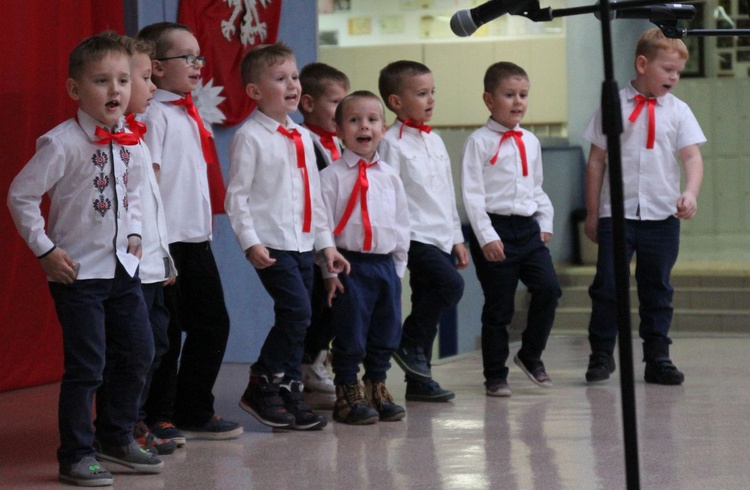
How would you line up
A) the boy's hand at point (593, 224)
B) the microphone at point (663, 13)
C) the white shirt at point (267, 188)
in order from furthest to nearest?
1. the boy's hand at point (593, 224)
2. the white shirt at point (267, 188)
3. the microphone at point (663, 13)

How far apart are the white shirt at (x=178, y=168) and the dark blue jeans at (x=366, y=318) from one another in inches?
23.5

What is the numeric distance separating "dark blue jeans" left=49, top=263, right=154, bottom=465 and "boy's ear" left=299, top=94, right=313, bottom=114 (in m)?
1.39

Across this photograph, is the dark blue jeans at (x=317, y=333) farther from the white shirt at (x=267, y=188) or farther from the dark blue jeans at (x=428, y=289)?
the white shirt at (x=267, y=188)

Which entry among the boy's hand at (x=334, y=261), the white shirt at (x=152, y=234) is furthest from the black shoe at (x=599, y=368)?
the white shirt at (x=152, y=234)

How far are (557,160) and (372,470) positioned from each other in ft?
18.1

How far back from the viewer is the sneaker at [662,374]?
4930 millimetres

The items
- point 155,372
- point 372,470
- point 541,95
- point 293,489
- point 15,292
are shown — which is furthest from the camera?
point 541,95

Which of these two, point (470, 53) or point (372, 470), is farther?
point (470, 53)

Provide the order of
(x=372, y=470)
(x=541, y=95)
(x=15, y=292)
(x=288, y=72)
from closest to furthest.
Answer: (x=372, y=470)
(x=288, y=72)
(x=15, y=292)
(x=541, y=95)

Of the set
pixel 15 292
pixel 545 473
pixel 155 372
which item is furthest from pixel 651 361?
pixel 15 292

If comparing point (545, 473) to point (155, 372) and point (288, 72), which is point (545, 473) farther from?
point (288, 72)

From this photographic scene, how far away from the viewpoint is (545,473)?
3.31 metres

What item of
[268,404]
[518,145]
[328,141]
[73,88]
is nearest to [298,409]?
[268,404]

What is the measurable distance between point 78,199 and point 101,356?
0.43 m
